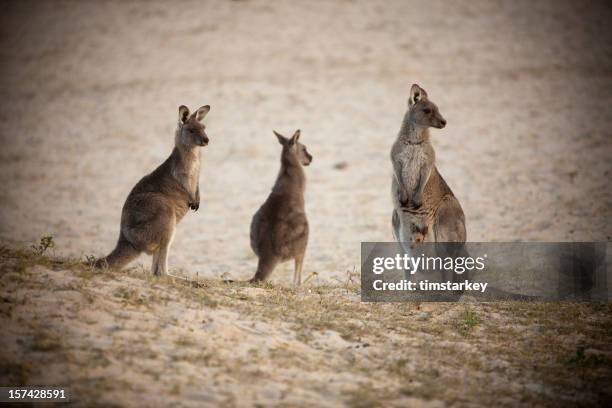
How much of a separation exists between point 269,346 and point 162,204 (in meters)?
2.09

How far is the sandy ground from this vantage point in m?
11.9

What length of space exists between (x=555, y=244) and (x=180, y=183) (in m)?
5.05

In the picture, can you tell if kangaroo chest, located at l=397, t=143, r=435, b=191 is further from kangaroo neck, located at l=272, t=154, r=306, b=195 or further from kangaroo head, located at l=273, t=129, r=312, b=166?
kangaroo head, located at l=273, t=129, r=312, b=166

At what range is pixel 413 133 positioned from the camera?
7.16 metres

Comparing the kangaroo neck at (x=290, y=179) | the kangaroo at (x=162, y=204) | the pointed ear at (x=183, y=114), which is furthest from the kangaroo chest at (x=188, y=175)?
the kangaroo neck at (x=290, y=179)

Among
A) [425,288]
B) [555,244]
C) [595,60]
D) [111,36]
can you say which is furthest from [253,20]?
[425,288]

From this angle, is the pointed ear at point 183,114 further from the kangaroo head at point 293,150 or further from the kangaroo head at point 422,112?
the kangaroo head at point 422,112

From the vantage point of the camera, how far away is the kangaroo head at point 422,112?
7.03m

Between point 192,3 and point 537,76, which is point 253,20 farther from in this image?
point 537,76

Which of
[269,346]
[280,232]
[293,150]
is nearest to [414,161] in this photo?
[280,232]

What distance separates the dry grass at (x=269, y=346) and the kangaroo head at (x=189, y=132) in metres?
1.59

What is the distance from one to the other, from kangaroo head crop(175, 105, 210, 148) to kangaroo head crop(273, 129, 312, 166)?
56.3 inches

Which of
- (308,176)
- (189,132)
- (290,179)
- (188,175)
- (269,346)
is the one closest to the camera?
(269,346)

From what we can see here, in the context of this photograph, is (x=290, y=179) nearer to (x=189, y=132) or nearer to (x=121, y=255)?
(x=189, y=132)
